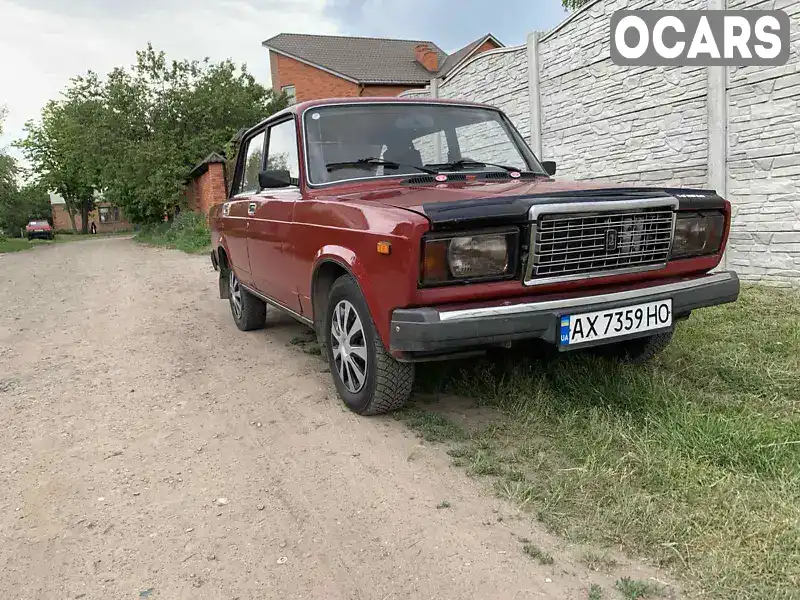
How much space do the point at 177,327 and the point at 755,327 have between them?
5.22m

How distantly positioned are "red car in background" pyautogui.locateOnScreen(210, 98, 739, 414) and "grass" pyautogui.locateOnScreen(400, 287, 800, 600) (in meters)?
0.42

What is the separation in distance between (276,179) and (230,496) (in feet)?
7.00

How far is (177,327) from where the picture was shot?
6504mm

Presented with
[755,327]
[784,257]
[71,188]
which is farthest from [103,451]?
[71,188]

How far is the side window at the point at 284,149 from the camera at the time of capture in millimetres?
4262

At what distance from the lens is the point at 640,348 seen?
13.4 feet

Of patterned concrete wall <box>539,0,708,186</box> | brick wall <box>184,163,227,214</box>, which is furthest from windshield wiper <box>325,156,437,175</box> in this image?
brick wall <box>184,163,227,214</box>

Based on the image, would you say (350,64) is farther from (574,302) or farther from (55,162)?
(574,302)

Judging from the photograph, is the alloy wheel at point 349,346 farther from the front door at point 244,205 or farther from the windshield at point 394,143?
the front door at point 244,205

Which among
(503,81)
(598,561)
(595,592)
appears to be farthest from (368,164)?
(503,81)

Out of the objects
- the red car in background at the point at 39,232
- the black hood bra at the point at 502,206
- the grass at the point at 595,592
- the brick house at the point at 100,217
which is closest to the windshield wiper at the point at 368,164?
the black hood bra at the point at 502,206

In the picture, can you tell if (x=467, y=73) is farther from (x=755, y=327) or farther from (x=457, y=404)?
(x=457, y=404)

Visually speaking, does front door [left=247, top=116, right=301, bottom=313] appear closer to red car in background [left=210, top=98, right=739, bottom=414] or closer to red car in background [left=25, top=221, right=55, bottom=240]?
red car in background [left=210, top=98, right=739, bottom=414]

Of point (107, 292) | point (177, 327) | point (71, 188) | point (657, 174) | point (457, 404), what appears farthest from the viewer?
point (71, 188)
